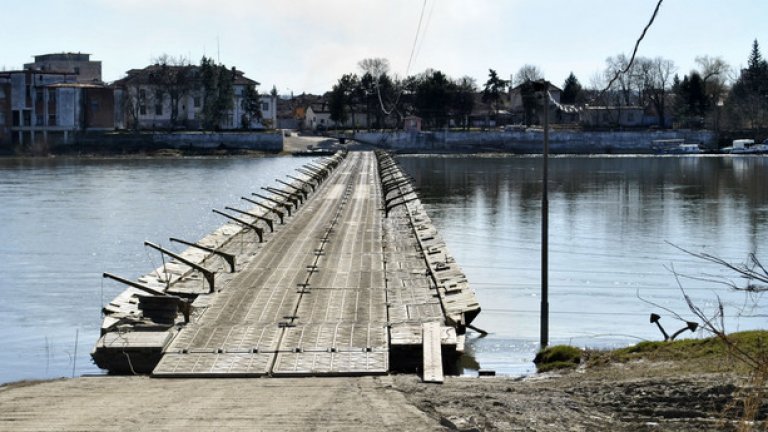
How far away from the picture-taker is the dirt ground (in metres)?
10.4

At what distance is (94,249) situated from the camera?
33375mm

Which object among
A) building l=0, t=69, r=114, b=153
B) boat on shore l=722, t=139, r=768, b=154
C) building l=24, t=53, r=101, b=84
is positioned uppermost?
building l=24, t=53, r=101, b=84

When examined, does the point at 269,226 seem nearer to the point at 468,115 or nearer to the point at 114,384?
Answer: the point at 114,384

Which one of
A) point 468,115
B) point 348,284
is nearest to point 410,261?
point 348,284

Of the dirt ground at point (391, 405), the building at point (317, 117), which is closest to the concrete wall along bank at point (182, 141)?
the building at point (317, 117)

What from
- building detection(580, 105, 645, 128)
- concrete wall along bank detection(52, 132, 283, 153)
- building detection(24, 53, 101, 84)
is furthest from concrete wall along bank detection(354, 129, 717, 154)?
building detection(24, 53, 101, 84)

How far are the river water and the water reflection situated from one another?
0.20ft

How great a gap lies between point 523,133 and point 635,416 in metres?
108

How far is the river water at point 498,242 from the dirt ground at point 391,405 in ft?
6.00

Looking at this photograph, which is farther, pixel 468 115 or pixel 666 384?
pixel 468 115

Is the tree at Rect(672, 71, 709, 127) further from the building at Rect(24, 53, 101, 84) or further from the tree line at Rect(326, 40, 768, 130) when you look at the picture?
the building at Rect(24, 53, 101, 84)

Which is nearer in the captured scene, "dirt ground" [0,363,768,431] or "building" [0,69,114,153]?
"dirt ground" [0,363,768,431]

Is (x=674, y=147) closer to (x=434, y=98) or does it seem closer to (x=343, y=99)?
(x=434, y=98)

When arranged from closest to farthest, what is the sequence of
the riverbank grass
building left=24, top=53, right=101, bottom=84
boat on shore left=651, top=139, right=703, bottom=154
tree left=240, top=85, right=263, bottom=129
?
the riverbank grass, boat on shore left=651, top=139, right=703, bottom=154, tree left=240, top=85, right=263, bottom=129, building left=24, top=53, right=101, bottom=84
